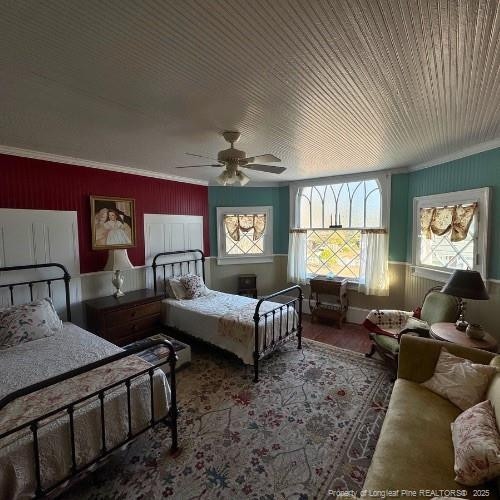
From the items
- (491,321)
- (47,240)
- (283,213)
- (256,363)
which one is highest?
(283,213)

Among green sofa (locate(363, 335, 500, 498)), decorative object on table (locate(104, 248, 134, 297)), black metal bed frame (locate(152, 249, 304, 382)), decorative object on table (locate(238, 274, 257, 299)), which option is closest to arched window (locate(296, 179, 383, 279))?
decorative object on table (locate(238, 274, 257, 299))

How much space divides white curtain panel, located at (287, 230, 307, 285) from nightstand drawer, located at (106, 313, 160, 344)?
261cm

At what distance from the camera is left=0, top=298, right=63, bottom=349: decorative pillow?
8.04 feet

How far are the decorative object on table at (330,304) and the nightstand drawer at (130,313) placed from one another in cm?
258

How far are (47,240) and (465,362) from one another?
4248 millimetres

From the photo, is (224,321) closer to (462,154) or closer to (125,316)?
(125,316)

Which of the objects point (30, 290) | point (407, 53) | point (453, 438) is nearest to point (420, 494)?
point (453, 438)

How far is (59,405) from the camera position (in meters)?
1.62

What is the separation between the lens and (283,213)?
542cm

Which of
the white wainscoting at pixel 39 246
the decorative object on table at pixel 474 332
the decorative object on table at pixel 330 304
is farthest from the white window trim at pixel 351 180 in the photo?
the white wainscoting at pixel 39 246

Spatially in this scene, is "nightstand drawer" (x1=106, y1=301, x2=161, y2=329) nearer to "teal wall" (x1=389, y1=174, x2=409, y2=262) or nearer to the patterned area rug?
the patterned area rug

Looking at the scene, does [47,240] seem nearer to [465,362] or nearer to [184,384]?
[184,384]

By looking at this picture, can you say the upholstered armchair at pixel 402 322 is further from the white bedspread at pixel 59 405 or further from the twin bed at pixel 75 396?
the white bedspread at pixel 59 405

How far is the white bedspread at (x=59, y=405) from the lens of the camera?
4.45 feet
